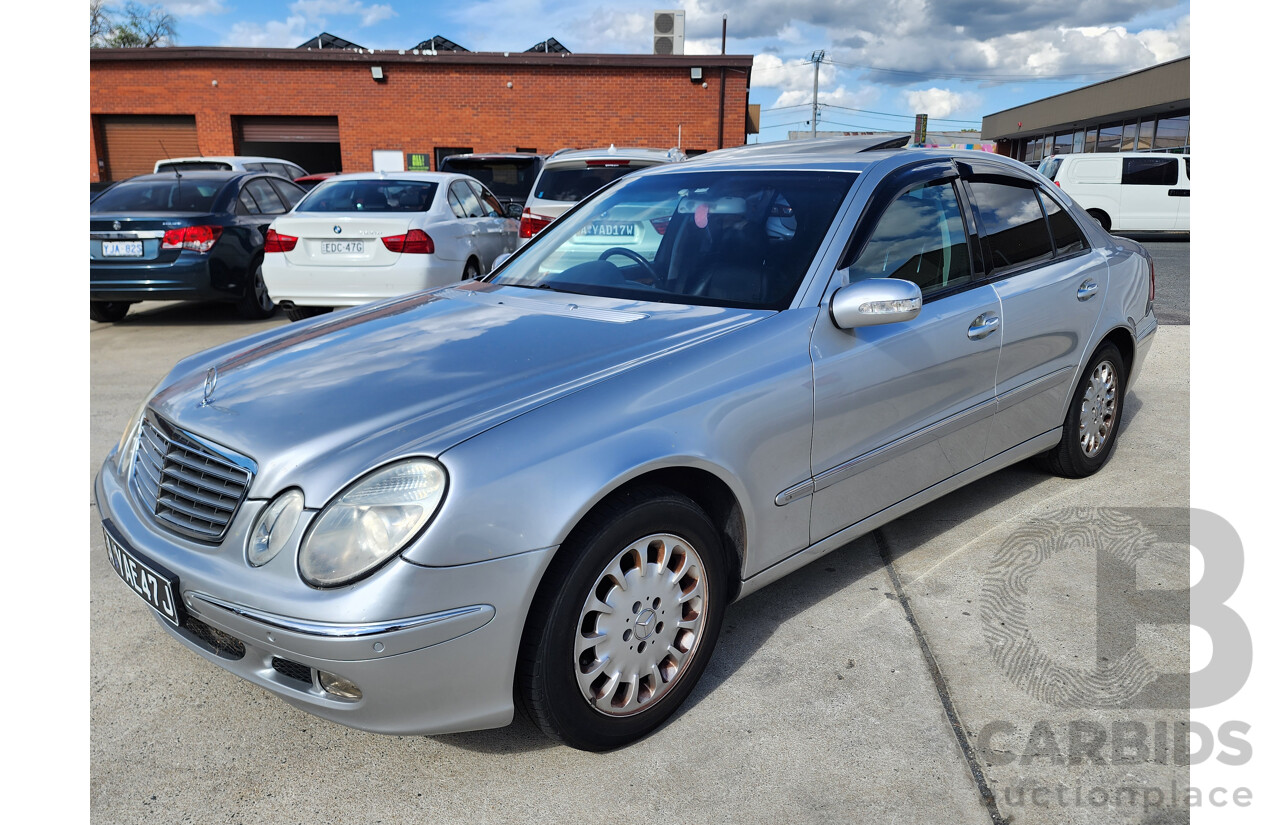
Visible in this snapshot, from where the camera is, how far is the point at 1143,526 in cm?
391

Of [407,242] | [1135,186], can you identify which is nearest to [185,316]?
[407,242]

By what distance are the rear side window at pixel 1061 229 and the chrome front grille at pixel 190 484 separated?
3501 millimetres

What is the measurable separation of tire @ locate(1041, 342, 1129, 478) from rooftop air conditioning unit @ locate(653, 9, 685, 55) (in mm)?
22977

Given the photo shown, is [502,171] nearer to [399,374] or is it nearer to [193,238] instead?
[193,238]

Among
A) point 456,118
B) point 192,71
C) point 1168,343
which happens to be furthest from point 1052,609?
point 192,71

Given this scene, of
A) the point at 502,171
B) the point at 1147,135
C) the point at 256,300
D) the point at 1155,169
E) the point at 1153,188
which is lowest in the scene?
the point at 256,300

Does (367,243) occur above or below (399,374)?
above

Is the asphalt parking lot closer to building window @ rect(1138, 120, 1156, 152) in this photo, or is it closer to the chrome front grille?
the chrome front grille

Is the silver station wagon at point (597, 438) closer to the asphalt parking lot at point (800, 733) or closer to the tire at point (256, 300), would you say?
the asphalt parking lot at point (800, 733)

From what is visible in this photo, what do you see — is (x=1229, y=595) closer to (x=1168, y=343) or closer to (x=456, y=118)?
(x=1168, y=343)

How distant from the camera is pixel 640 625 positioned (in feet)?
7.91

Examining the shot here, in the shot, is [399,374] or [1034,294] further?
[1034,294]

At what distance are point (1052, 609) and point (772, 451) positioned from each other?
134 cm

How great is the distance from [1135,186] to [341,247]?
56.5 ft
